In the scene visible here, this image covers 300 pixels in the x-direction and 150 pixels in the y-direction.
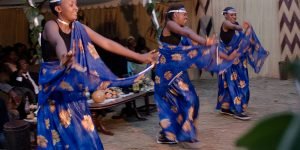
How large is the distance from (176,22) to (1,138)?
2.23 m

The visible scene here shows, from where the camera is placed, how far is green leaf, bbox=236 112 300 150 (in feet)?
1.14

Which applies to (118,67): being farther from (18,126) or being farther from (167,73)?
(18,126)

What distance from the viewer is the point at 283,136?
1.14 ft

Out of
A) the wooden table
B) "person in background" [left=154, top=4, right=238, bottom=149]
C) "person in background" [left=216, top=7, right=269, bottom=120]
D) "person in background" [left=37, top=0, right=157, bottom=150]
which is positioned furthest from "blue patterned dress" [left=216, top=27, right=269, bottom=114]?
"person in background" [left=37, top=0, right=157, bottom=150]

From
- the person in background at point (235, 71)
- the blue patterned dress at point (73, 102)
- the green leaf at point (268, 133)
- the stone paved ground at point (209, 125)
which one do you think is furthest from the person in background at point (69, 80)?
the person in background at point (235, 71)

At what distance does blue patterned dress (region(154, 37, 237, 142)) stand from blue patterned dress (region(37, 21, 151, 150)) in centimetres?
174

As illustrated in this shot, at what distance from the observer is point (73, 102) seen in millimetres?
3465

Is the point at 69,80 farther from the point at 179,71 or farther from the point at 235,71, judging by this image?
the point at 235,71

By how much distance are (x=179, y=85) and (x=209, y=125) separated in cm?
149

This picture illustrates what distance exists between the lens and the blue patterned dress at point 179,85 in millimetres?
5141

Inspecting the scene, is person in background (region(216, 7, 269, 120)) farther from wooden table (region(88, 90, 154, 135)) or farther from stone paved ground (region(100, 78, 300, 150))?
wooden table (region(88, 90, 154, 135))

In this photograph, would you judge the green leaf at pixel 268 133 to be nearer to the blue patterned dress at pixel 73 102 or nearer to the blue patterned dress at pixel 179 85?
the blue patterned dress at pixel 73 102

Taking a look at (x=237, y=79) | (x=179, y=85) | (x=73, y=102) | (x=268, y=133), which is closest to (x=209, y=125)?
(x=237, y=79)

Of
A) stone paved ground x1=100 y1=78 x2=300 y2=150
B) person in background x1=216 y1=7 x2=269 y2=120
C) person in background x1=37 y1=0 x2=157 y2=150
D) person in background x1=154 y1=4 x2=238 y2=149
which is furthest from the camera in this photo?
person in background x1=216 y1=7 x2=269 y2=120
